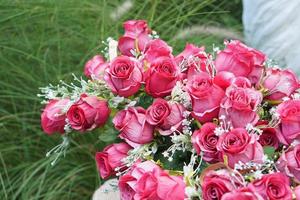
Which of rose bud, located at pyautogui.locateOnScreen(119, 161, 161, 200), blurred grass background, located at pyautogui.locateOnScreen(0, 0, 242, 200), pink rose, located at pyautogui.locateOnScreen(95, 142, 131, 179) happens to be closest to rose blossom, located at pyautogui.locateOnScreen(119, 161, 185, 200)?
rose bud, located at pyautogui.locateOnScreen(119, 161, 161, 200)

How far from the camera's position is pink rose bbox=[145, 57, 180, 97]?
902mm

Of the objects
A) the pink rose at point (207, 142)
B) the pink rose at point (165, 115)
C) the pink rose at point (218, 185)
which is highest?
the pink rose at point (165, 115)

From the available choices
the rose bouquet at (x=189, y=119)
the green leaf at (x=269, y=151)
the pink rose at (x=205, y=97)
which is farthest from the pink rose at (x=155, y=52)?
the green leaf at (x=269, y=151)

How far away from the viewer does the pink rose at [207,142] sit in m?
0.82

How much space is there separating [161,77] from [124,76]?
0.05m

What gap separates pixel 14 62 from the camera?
1.66 metres

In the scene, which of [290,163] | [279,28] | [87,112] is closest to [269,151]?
[290,163]

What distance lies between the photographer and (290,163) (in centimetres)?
82

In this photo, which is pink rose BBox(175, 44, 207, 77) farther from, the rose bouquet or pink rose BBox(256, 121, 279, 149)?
pink rose BBox(256, 121, 279, 149)

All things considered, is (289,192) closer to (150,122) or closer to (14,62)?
(150,122)

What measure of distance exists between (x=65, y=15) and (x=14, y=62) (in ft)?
0.59

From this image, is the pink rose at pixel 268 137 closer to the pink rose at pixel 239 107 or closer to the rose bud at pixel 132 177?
the pink rose at pixel 239 107

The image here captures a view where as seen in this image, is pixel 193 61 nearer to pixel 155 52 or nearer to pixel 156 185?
pixel 155 52

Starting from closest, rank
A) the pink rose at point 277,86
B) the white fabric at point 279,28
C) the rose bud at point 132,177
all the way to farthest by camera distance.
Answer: the rose bud at point 132,177, the pink rose at point 277,86, the white fabric at point 279,28
